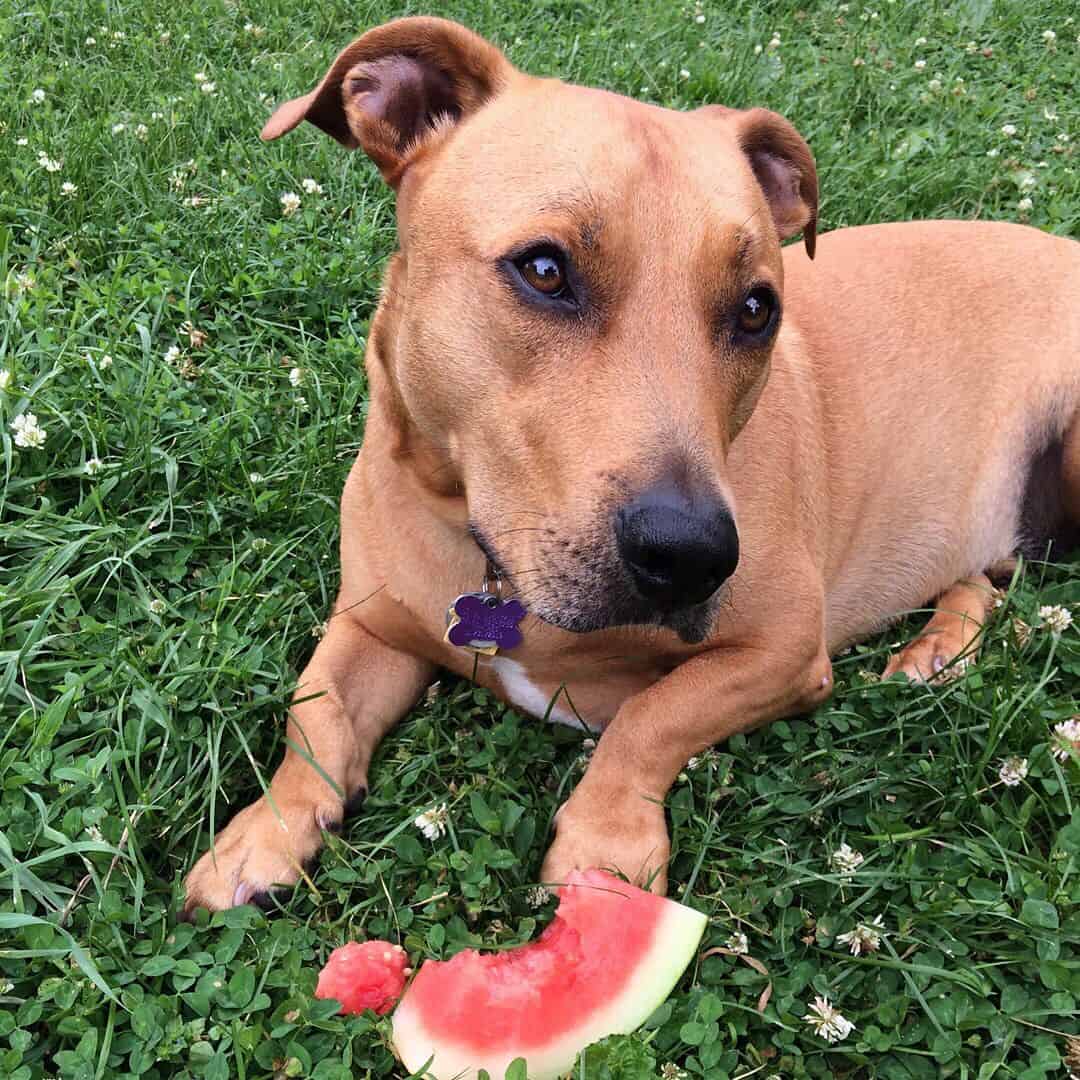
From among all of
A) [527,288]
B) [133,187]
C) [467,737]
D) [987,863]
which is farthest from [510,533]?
[133,187]

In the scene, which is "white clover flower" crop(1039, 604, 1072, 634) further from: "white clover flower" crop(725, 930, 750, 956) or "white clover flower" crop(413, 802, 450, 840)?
"white clover flower" crop(413, 802, 450, 840)

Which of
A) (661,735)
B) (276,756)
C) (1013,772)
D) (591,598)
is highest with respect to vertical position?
(591,598)

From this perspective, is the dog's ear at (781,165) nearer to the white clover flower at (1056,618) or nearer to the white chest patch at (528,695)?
the white clover flower at (1056,618)

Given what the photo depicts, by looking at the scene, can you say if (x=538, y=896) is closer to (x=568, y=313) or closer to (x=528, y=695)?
(x=528, y=695)

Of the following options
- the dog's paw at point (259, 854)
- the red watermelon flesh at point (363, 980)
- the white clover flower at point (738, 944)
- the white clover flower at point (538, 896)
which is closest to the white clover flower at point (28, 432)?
the dog's paw at point (259, 854)

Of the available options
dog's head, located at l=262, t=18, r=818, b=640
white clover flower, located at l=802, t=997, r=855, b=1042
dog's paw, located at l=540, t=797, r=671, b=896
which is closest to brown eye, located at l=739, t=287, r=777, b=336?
dog's head, located at l=262, t=18, r=818, b=640

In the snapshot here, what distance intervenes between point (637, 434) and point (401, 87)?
1.29 meters

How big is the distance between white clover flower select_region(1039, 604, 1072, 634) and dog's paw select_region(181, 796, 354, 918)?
2.20 m

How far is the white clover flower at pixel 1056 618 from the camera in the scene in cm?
310

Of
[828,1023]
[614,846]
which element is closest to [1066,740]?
[828,1023]

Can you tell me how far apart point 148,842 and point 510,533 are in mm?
1186

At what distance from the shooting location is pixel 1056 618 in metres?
3.11

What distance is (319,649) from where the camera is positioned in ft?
9.87

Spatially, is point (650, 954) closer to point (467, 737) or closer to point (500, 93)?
point (467, 737)
